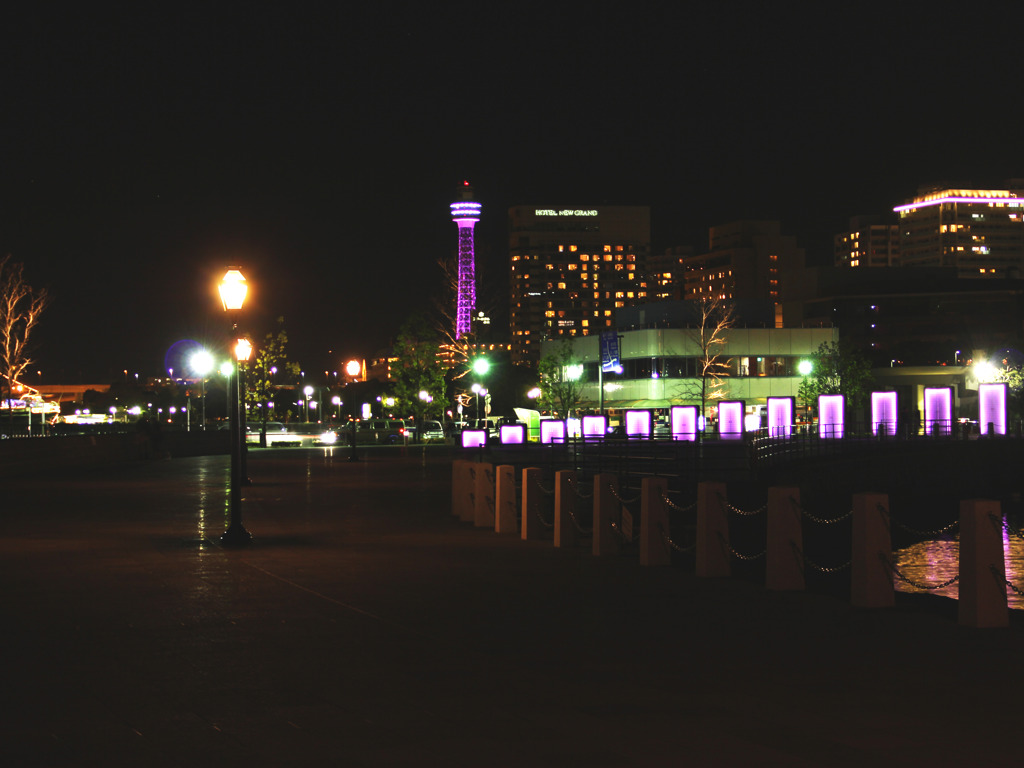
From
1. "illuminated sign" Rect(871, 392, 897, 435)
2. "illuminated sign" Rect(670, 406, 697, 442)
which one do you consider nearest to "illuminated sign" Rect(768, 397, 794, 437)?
"illuminated sign" Rect(871, 392, 897, 435)

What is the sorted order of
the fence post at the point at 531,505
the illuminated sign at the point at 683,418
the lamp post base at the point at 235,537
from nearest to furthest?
the lamp post base at the point at 235,537 → the fence post at the point at 531,505 → the illuminated sign at the point at 683,418

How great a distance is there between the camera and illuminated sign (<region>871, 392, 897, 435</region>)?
5919 centimetres

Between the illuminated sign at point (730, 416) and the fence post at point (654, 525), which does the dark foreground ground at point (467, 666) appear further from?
the illuminated sign at point (730, 416)

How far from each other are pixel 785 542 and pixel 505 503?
294 inches

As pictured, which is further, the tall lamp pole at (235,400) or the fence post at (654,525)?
the tall lamp pole at (235,400)

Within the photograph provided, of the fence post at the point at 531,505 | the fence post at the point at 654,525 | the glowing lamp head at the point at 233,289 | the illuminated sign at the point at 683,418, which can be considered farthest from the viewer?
the illuminated sign at the point at 683,418

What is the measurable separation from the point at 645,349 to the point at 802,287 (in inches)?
2863

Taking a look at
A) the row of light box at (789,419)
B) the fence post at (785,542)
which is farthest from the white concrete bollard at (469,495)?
the row of light box at (789,419)

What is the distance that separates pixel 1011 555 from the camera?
26.1 metres

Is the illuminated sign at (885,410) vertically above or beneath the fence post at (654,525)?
above

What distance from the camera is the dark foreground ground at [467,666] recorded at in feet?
21.7

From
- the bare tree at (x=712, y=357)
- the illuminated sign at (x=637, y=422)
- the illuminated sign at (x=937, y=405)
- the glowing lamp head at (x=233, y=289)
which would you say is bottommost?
the illuminated sign at (x=637, y=422)

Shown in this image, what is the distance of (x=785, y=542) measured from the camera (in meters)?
12.8

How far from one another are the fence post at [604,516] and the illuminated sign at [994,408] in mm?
50283
